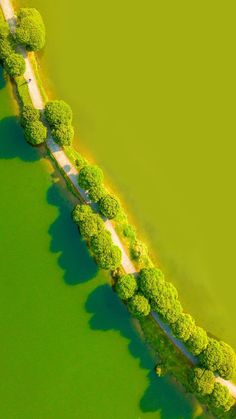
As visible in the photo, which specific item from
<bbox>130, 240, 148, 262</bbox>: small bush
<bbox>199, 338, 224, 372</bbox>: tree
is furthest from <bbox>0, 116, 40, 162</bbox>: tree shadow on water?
<bbox>199, 338, 224, 372</bbox>: tree

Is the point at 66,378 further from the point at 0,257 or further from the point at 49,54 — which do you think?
the point at 49,54

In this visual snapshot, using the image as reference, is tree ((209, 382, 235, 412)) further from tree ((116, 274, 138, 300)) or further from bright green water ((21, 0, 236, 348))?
tree ((116, 274, 138, 300))

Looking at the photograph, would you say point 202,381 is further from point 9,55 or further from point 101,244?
point 9,55

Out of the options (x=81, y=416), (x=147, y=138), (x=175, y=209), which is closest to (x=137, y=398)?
(x=81, y=416)

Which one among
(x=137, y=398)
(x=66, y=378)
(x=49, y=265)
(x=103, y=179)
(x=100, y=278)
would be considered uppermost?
(x=103, y=179)

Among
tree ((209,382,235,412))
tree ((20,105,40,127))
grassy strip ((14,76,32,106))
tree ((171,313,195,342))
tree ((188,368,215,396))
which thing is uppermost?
grassy strip ((14,76,32,106))

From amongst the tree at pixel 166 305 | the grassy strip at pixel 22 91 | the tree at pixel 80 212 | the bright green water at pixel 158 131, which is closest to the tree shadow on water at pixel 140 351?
the tree at pixel 166 305
